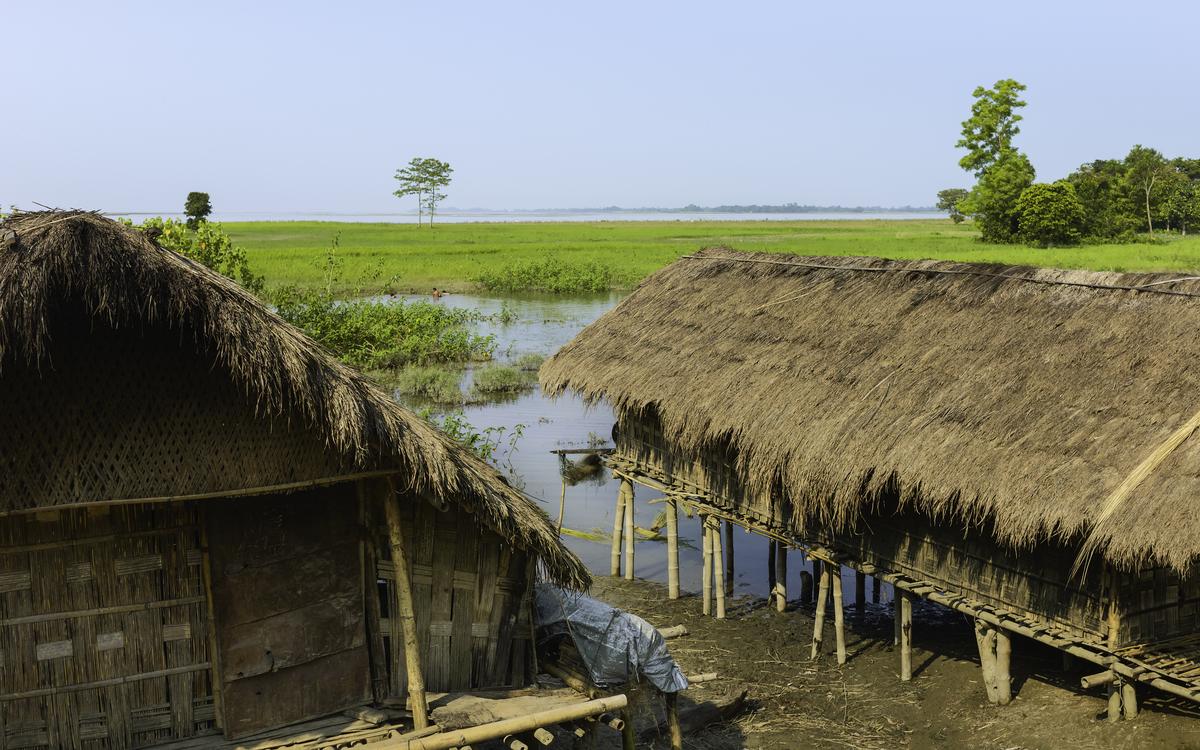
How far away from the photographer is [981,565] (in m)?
8.84

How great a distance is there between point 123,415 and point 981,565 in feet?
21.0

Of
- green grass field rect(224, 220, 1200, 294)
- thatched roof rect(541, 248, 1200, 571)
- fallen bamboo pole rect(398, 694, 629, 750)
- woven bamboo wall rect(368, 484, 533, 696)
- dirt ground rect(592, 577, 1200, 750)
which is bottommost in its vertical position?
dirt ground rect(592, 577, 1200, 750)

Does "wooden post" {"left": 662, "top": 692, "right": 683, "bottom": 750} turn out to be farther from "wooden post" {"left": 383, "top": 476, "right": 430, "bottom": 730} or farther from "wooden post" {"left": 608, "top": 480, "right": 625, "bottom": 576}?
"wooden post" {"left": 608, "top": 480, "right": 625, "bottom": 576}

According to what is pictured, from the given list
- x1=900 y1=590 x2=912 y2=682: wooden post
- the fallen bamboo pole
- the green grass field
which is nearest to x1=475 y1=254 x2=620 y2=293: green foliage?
the green grass field

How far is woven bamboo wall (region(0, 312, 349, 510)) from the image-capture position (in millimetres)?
5316

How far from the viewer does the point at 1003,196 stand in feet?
138

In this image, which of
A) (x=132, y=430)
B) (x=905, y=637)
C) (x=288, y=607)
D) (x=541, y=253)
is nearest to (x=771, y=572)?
(x=905, y=637)

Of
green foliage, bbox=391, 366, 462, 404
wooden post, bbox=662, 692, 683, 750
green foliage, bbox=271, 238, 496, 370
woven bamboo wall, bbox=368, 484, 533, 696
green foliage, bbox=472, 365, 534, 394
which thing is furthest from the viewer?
green foliage, bbox=472, 365, 534, 394

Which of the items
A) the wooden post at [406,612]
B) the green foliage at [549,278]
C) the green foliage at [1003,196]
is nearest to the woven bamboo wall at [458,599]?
the wooden post at [406,612]

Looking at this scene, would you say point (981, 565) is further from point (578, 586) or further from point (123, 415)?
point (123, 415)

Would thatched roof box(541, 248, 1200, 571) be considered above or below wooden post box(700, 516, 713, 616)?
above

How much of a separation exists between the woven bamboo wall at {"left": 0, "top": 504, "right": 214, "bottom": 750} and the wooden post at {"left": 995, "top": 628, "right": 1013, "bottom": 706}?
5.74 meters

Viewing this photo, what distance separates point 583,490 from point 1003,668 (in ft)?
28.6

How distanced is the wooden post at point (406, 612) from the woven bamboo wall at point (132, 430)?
0.41 m
